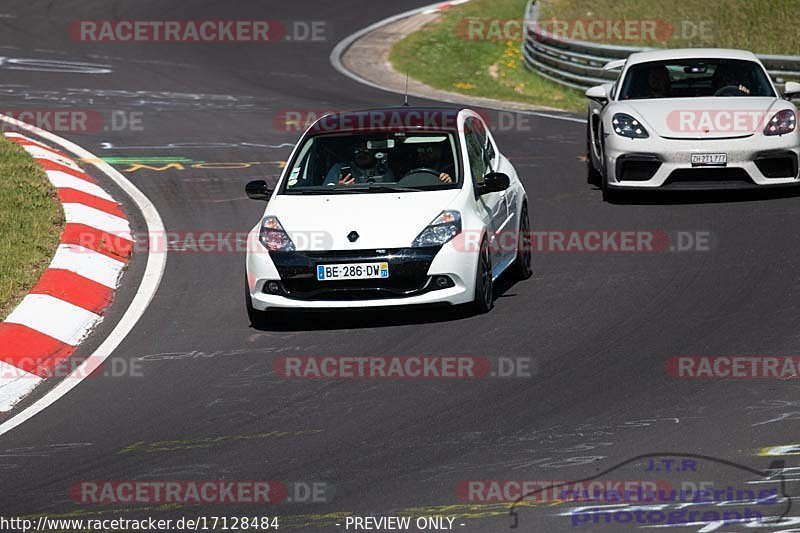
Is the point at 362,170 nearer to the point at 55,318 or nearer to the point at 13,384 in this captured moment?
the point at 55,318

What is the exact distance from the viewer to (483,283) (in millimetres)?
10500

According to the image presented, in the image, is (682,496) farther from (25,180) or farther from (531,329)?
(25,180)

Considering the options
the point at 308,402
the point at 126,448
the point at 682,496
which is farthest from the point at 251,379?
the point at 682,496

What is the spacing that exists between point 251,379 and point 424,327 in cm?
156

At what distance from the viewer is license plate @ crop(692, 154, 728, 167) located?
13.9m

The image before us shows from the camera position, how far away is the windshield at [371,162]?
1111 centimetres

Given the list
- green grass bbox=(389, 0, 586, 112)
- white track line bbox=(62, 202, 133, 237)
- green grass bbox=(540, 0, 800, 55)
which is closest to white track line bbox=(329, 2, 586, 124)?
green grass bbox=(389, 0, 586, 112)

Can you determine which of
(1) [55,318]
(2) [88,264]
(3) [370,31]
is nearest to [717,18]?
(3) [370,31]

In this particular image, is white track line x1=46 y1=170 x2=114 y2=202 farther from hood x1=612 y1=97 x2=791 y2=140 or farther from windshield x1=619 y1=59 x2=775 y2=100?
windshield x1=619 y1=59 x2=775 y2=100

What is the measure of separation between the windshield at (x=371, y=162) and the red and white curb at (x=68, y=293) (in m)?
1.80

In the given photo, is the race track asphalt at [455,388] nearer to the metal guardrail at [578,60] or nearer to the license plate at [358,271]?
the license plate at [358,271]

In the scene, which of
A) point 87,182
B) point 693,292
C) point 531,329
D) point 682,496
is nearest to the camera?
point 682,496

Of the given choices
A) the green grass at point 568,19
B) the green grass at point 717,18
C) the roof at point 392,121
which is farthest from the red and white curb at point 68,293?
the green grass at point 717,18

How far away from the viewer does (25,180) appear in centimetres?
1470
